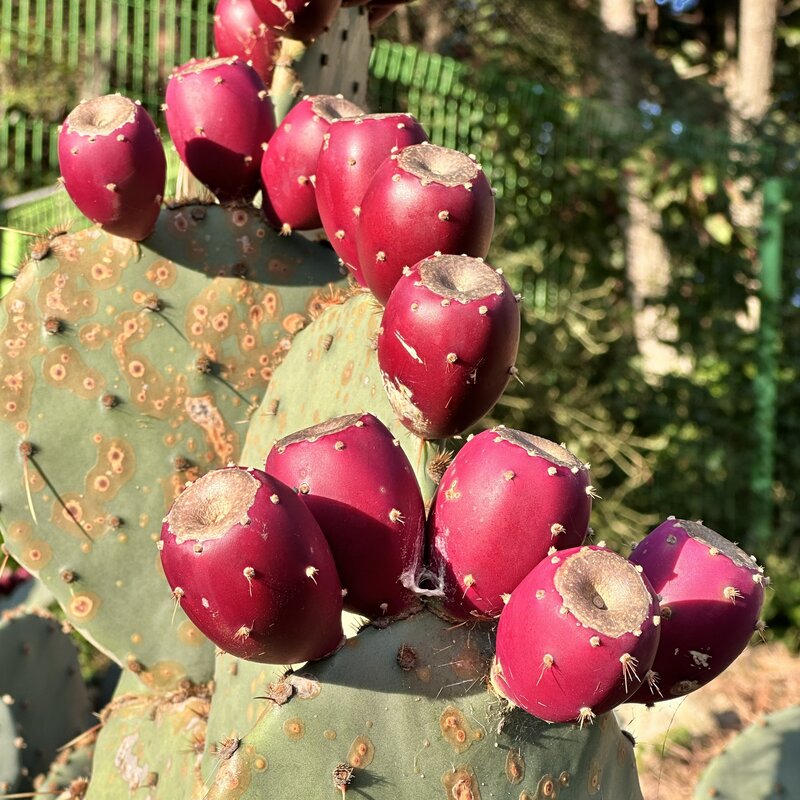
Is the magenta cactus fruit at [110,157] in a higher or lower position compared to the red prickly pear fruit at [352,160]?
lower

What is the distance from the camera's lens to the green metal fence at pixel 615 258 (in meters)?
3.97

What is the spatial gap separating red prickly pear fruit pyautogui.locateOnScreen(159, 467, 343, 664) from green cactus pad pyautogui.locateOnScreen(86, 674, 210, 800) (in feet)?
1.71

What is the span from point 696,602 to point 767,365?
3897mm

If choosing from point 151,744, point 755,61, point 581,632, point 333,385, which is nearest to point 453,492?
point 581,632

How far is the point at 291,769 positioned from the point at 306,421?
19.5 inches

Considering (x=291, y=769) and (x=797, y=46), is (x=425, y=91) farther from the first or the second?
(x=797, y=46)

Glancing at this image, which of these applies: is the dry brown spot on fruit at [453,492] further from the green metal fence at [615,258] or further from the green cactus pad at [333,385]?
the green metal fence at [615,258]

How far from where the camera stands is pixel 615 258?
4.82 m

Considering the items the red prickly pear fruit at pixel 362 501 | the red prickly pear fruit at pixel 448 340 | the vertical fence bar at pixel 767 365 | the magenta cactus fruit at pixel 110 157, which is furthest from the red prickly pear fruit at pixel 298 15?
the vertical fence bar at pixel 767 365

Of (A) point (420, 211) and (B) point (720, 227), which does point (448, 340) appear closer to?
(A) point (420, 211)

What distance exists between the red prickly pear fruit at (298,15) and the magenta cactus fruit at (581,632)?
1029mm

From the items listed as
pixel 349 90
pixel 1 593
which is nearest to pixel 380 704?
pixel 349 90

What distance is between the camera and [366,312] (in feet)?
3.87

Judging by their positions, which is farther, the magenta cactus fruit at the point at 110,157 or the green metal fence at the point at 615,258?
the green metal fence at the point at 615,258
